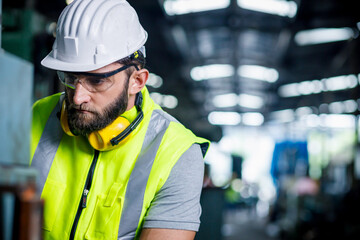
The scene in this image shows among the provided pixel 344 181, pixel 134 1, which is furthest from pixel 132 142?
pixel 344 181

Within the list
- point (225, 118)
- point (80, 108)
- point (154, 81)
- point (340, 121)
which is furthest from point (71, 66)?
point (225, 118)

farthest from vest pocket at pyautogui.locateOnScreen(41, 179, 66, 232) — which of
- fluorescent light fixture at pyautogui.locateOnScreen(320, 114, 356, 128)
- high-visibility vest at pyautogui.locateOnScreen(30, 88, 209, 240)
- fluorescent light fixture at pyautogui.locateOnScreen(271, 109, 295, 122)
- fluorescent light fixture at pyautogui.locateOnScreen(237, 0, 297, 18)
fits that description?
fluorescent light fixture at pyautogui.locateOnScreen(271, 109, 295, 122)

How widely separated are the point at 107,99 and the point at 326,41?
785cm

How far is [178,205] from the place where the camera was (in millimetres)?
1624

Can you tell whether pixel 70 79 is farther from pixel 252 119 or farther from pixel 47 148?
pixel 252 119

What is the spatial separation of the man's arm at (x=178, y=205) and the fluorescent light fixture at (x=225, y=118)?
16.4m

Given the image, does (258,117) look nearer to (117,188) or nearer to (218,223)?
(218,223)

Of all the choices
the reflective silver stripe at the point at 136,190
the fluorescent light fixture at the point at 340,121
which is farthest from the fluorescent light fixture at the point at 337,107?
the reflective silver stripe at the point at 136,190

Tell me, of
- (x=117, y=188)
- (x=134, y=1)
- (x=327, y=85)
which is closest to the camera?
(x=117, y=188)

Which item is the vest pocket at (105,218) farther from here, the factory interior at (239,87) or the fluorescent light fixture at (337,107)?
the fluorescent light fixture at (337,107)

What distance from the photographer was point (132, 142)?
1703 mm

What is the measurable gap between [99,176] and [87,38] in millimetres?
509

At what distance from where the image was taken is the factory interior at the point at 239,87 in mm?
940

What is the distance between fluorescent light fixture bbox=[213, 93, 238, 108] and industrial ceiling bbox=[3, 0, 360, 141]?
0.41 metres
